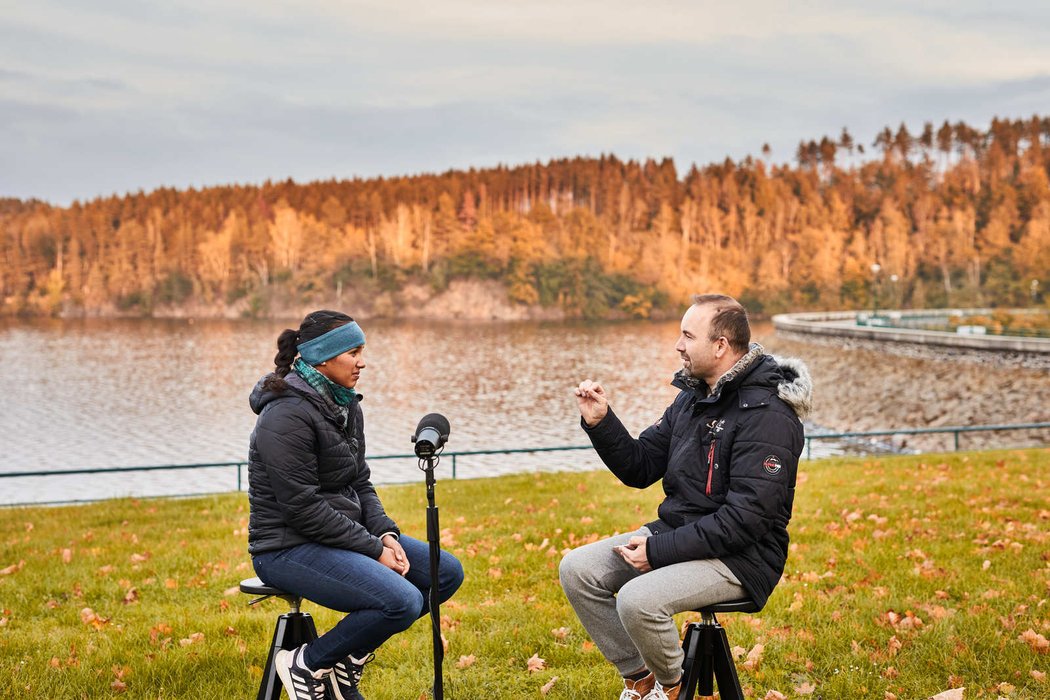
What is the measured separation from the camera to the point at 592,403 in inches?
171

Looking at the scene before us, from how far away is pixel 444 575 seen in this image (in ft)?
15.1

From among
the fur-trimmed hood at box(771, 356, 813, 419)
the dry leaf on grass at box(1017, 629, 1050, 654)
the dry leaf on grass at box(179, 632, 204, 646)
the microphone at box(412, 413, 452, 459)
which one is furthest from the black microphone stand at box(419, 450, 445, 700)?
the dry leaf on grass at box(1017, 629, 1050, 654)

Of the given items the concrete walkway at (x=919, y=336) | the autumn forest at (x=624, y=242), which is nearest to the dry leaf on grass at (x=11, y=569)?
the concrete walkway at (x=919, y=336)

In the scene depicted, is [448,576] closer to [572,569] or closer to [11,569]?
[572,569]

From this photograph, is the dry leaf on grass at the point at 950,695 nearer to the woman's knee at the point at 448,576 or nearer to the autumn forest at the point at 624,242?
the woman's knee at the point at 448,576

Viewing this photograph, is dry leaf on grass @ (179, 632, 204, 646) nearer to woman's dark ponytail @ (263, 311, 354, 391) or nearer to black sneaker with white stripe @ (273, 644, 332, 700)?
black sneaker with white stripe @ (273, 644, 332, 700)

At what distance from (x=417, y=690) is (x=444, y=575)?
0.92 m

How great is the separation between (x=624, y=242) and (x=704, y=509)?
446 ft

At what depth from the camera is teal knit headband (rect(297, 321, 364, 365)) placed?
4.25 metres

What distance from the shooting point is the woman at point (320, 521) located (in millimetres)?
4074

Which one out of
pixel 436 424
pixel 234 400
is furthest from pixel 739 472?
pixel 234 400

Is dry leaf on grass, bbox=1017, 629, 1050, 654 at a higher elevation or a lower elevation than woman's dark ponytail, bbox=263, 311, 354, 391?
lower

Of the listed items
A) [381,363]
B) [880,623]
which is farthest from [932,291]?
[880,623]

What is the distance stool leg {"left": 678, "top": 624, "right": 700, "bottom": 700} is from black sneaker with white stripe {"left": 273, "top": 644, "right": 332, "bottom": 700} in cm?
166
